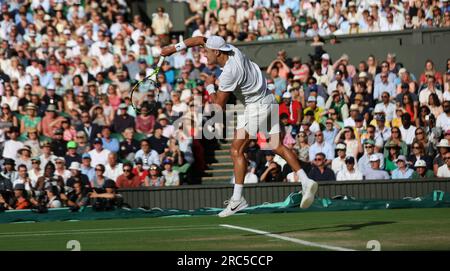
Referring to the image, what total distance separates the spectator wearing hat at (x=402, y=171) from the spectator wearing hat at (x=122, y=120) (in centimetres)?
609

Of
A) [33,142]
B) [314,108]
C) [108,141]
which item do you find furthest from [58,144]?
[314,108]

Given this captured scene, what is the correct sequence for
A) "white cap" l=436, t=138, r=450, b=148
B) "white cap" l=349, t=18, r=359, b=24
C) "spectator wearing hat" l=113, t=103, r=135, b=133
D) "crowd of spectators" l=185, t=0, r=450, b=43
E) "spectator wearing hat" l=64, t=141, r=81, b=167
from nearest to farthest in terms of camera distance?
1. "white cap" l=436, t=138, r=450, b=148
2. "spectator wearing hat" l=64, t=141, r=81, b=167
3. "spectator wearing hat" l=113, t=103, r=135, b=133
4. "crowd of spectators" l=185, t=0, r=450, b=43
5. "white cap" l=349, t=18, r=359, b=24

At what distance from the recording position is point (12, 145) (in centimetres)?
2212

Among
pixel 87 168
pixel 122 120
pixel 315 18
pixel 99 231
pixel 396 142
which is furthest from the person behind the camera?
pixel 315 18

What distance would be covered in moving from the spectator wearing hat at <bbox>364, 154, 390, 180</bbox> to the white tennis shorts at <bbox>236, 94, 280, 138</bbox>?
689 centimetres

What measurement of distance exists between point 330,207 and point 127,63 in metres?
9.27

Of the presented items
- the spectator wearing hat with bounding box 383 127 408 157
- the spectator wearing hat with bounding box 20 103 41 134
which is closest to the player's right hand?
the spectator wearing hat with bounding box 383 127 408 157

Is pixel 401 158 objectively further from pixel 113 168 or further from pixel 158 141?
pixel 113 168

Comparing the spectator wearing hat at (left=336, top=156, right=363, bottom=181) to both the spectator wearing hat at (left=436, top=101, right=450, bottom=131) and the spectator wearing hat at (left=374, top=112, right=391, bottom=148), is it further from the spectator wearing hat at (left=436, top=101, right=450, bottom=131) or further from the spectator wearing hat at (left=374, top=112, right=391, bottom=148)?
the spectator wearing hat at (left=436, top=101, right=450, bottom=131)

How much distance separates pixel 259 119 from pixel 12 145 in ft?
33.8

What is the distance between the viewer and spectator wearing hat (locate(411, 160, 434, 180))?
19.5 metres

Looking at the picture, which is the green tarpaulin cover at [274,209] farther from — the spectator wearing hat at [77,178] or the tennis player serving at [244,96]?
the tennis player serving at [244,96]
